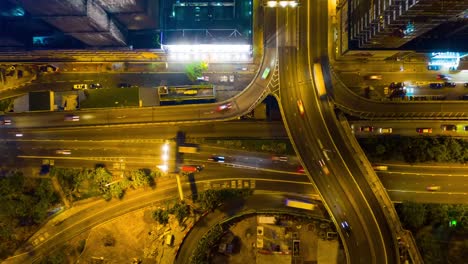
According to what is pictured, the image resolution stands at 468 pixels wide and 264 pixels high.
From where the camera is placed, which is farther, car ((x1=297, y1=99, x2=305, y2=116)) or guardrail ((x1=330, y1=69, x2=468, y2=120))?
guardrail ((x1=330, y1=69, x2=468, y2=120))

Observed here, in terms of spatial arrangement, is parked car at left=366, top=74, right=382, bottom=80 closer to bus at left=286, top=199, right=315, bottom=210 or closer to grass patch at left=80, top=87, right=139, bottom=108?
bus at left=286, top=199, right=315, bottom=210

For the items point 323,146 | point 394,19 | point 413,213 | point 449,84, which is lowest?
point 413,213

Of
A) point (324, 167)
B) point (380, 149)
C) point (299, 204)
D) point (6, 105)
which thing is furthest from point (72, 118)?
→ point (380, 149)

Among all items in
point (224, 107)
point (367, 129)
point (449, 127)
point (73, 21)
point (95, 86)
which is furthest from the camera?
point (95, 86)

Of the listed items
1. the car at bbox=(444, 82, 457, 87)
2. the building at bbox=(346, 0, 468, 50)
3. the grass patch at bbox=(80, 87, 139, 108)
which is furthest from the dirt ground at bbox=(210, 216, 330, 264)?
the car at bbox=(444, 82, 457, 87)

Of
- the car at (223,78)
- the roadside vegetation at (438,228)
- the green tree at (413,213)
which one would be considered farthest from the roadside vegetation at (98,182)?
the roadside vegetation at (438,228)

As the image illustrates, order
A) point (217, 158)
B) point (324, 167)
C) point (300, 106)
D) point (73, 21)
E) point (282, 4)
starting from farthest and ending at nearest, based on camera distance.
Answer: point (217, 158) → point (300, 106) → point (324, 167) → point (282, 4) → point (73, 21)

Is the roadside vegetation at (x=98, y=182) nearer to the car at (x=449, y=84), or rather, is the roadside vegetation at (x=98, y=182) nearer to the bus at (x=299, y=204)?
the bus at (x=299, y=204)

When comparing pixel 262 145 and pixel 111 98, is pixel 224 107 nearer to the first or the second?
pixel 262 145

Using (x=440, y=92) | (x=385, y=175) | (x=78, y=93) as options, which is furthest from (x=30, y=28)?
(x=440, y=92)
